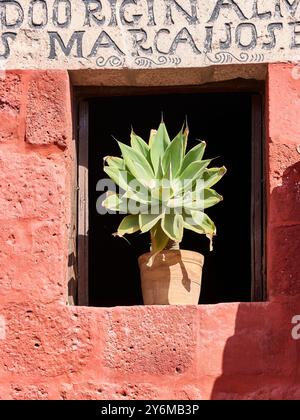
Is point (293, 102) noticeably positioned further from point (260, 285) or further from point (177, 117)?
point (177, 117)

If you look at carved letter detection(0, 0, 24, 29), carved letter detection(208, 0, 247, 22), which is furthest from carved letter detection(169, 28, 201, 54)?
carved letter detection(0, 0, 24, 29)

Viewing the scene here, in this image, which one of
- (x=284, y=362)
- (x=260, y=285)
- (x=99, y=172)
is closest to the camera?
(x=284, y=362)

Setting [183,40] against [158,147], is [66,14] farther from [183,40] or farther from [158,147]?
[158,147]

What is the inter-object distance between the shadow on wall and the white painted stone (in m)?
0.63

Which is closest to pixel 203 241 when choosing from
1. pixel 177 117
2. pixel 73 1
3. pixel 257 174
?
pixel 177 117

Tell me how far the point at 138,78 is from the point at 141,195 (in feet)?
1.72

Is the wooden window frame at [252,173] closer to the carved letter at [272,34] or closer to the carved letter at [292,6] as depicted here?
the carved letter at [272,34]

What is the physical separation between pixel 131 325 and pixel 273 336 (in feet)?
1.65

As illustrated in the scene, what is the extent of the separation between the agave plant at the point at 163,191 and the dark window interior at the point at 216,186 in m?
1.10

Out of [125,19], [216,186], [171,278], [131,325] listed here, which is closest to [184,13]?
[125,19]

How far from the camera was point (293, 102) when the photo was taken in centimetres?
547

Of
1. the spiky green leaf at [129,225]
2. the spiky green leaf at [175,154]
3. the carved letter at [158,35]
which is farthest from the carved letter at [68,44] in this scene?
the spiky green leaf at [129,225]

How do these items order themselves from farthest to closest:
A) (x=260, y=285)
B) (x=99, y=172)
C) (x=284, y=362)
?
(x=99, y=172), (x=260, y=285), (x=284, y=362)

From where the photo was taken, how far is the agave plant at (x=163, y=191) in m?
5.34
